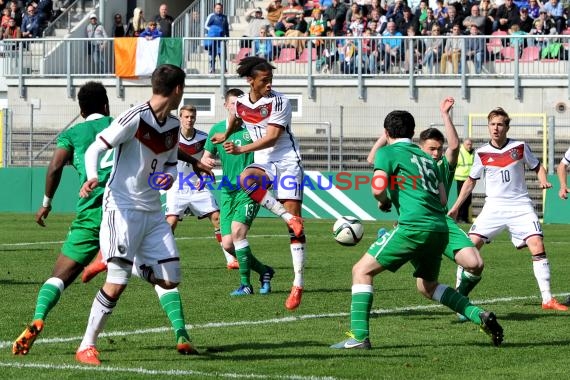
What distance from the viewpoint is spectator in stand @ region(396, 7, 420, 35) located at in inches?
1316

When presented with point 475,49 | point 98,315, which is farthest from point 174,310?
point 475,49

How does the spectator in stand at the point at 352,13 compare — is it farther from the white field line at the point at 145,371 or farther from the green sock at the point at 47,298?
the white field line at the point at 145,371

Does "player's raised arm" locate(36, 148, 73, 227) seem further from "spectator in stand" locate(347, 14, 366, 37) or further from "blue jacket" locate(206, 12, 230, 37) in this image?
"blue jacket" locate(206, 12, 230, 37)

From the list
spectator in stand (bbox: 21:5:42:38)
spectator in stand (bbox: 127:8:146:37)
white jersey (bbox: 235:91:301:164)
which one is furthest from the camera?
spectator in stand (bbox: 21:5:42:38)

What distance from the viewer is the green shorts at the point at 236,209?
14367 mm

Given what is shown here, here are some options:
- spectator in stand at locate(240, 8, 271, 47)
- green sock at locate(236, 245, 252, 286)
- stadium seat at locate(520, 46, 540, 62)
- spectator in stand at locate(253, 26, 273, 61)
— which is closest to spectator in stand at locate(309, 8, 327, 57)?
spectator in stand at locate(253, 26, 273, 61)

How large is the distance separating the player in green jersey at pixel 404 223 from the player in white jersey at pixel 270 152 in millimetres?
3203

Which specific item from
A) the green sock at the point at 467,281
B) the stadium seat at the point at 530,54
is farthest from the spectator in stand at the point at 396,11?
the green sock at the point at 467,281

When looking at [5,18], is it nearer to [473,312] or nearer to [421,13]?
[421,13]

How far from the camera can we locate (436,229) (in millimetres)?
9883

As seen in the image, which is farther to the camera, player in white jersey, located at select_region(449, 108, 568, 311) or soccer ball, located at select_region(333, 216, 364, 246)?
player in white jersey, located at select_region(449, 108, 568, 311)

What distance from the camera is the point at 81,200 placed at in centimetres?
1010

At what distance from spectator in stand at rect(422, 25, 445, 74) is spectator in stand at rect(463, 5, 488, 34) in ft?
2.31

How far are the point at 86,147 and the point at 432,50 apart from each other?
2343 centimetres
